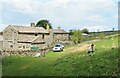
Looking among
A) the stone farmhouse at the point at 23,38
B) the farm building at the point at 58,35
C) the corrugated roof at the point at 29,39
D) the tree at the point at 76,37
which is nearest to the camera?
the corrugated roof at the point at 29,39

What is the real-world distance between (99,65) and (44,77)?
617 centimetres

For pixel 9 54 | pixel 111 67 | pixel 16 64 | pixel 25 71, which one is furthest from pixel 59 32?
pixel 111 67

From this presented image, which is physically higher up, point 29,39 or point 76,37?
point 76,37

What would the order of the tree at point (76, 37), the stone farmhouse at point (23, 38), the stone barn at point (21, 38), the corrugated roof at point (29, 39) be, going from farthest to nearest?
the tree at point (76, 37)
the stone barn at point (21, 38)
the stone farmhouse at point (23, 38)
the corrugated roof at point (29, 39)

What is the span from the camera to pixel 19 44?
232ft

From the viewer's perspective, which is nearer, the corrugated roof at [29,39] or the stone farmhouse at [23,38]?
the corrugated roof at [29,39]

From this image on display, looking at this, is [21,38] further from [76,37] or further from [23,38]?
[76,37]

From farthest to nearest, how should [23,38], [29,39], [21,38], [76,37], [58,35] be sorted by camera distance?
[58,35] < [76,37] < [21,38] < [23,38] < [29,39]

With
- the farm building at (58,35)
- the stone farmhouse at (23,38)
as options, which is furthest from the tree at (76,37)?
the stone farmhouse at (23,38)

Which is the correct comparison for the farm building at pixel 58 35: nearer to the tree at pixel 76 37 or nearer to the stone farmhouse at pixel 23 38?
the stone farmhouse at pixel 23 38

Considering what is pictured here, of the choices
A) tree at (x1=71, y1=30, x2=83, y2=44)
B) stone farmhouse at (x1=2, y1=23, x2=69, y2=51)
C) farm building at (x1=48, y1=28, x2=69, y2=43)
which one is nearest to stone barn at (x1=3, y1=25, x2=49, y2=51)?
stone farmhouse at (x1=2, y1=23, x2=69, y2=51)

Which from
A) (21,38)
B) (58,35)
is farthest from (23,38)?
(58,35)

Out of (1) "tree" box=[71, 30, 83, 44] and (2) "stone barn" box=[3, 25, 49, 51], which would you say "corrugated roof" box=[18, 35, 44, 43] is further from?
(1) "tree" box=[71, 30, 83, 44]

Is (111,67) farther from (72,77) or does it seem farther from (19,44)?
(19,44)
